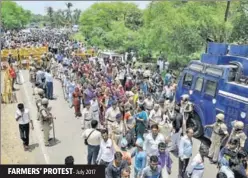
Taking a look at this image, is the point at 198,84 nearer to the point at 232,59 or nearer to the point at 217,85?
the point at 217,85

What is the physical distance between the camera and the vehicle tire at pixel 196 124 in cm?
1130

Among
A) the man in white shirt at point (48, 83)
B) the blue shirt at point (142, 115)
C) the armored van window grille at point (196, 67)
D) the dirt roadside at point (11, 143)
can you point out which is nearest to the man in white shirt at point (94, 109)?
the blue shirt at point (142, 115)

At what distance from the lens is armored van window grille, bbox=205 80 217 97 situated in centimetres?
1067

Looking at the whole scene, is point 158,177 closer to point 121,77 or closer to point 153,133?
point 153,133

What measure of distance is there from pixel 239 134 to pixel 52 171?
4.38 metres

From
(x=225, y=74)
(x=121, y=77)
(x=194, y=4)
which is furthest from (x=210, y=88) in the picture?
(x=194, y=4)

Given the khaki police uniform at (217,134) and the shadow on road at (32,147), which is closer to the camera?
the khaki police uniform at (217,134)

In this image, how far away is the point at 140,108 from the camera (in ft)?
34.0

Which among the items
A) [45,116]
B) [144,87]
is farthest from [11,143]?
[144,87]

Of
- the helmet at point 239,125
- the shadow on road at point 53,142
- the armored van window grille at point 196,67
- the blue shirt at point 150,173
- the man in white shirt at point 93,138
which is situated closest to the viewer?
the blue shirt at point 150,173

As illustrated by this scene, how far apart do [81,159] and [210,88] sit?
13.8 feet

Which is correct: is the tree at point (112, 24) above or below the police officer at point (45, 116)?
above

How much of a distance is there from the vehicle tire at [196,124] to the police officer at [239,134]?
2.27 metres

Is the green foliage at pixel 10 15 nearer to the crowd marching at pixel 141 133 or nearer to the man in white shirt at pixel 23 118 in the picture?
the crowd marching at pixel 141 133
